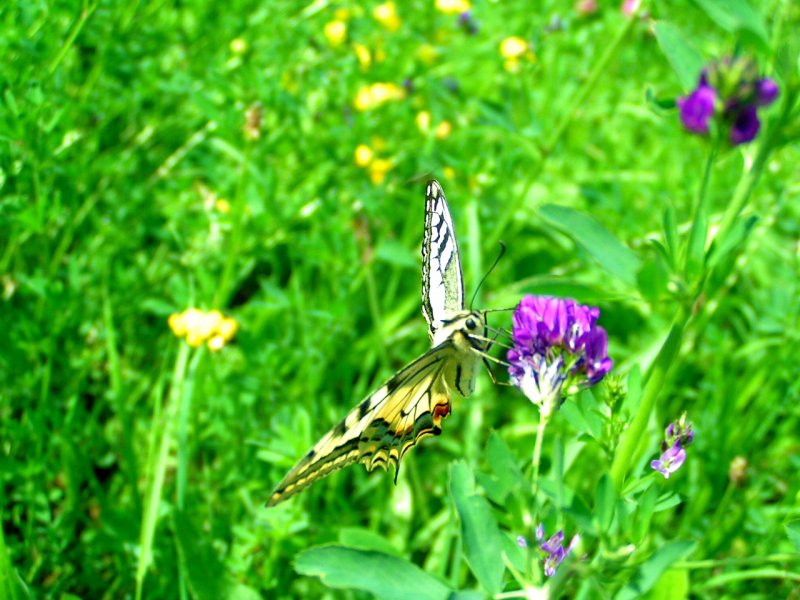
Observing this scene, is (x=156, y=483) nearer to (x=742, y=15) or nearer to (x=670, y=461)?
(x=670, y=461)

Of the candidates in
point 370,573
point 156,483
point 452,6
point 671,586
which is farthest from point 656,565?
point 452,6

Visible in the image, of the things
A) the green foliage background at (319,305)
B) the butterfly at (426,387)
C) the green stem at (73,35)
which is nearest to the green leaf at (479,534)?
the green foliage background at (319,305)

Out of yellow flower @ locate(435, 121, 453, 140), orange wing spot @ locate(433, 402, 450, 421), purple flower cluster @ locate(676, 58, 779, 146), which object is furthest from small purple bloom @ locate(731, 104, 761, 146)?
yellow flower @ locate(435, 121, 453, 140)

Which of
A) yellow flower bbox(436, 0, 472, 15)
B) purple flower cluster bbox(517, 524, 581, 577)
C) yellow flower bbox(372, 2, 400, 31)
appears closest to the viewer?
purple flower cluster bbox(517, 524, 581, 577)

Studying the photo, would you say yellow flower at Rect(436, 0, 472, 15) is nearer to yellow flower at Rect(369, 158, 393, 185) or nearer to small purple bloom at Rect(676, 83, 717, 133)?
yellow flower at Rect(369, 158, 393, 185)

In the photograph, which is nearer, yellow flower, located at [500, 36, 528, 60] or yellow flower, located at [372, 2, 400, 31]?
yellow flower, located at [500, 36, 528, 60]
